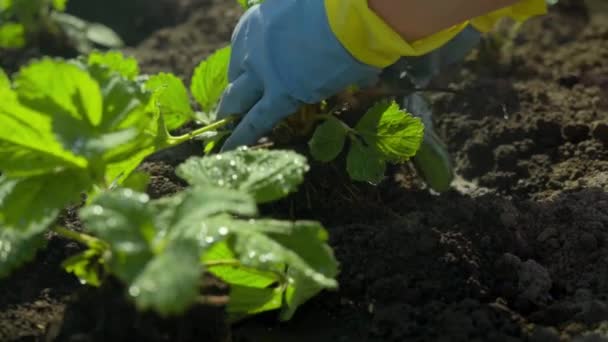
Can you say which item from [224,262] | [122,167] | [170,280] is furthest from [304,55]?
[170,280]

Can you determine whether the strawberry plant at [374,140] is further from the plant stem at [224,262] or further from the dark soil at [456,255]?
the plant stem at [224,262]

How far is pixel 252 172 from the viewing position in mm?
1280

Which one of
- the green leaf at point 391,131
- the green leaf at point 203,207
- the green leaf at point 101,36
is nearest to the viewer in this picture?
the green leaf at point 203,207

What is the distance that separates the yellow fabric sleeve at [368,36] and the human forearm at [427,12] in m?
0.04

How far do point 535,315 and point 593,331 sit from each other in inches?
4.3

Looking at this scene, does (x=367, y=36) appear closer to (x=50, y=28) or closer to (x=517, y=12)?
(x=517, y=12)

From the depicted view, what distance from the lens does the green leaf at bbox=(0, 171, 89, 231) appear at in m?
1.21

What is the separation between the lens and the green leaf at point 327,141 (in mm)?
1705

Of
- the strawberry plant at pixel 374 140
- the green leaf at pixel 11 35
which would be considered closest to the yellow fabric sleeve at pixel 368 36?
the strawberry plant at pixel 374 140

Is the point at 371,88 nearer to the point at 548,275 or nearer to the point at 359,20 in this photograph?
the point at 359,20

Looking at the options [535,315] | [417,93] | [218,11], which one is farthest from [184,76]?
[535,315]

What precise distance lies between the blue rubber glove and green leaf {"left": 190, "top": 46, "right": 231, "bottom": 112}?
0.04m

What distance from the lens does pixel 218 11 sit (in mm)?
3072

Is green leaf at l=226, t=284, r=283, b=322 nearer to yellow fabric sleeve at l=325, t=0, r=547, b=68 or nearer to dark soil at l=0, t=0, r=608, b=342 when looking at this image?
dark soil at l=0, t=0, r=608, b=342
